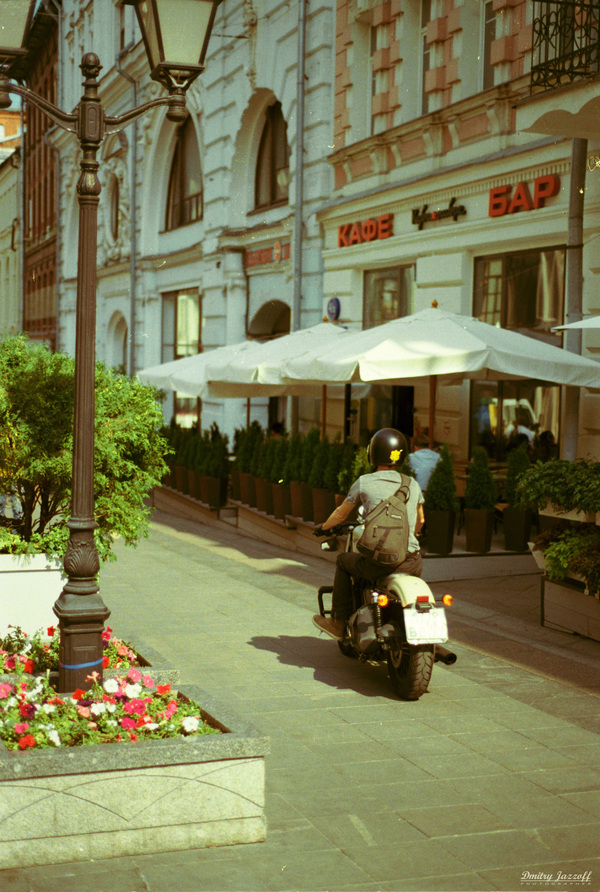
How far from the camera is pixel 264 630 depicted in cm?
A: 901

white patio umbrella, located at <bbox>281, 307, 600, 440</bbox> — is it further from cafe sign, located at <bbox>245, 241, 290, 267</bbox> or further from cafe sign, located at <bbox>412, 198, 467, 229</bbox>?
cafe sign, located at <bbox>245, 241, 290, 267</bbox>

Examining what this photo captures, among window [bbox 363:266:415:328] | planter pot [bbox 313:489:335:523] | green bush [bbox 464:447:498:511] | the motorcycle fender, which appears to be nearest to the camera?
the motorcycle fender

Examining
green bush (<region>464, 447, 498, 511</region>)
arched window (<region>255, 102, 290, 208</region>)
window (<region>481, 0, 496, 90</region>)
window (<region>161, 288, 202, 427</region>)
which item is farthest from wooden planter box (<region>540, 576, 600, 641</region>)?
window (<region>161, 288, 202, 427</region>)

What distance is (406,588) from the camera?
22.5 feet

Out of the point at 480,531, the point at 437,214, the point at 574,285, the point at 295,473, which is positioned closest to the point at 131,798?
the point at 480,531

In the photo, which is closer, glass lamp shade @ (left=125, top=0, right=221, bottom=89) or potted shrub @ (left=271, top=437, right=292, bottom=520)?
glass lamp shade @ (left=125, top=0, right=221, bottom=89)

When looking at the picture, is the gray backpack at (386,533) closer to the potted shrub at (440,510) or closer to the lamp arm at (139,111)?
the lamp arm at (139,111)

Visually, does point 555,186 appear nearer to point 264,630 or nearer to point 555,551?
point 555,551

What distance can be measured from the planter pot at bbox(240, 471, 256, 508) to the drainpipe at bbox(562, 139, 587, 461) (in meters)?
4.78

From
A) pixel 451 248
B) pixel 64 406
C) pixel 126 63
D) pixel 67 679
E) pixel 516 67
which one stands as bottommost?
pixel 67 679

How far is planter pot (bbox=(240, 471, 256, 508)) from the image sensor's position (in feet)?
51.6

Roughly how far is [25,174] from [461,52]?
37.5 meters

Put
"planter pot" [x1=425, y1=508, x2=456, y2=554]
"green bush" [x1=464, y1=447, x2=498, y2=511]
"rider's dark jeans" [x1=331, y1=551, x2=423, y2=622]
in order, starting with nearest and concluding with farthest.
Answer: "rider's dark jeans" [x1=331, y1=551, x2=423, y2=622], "planter pot" [x1=425, y1=508, x2=456, y2=554], "green bush" [x1=464, y1=447, x2=498, y2=511]

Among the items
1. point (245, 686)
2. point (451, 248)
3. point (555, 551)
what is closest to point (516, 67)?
point (451, 248)
